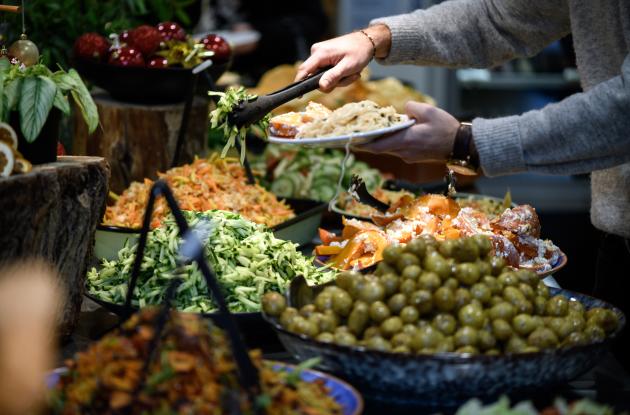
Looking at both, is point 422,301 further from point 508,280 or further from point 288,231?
point 288,231

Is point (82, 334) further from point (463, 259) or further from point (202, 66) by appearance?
point (202, 66)

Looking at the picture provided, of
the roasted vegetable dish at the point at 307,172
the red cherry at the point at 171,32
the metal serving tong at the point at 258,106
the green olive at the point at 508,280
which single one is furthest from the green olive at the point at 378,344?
the red cherry at the point at 171,32

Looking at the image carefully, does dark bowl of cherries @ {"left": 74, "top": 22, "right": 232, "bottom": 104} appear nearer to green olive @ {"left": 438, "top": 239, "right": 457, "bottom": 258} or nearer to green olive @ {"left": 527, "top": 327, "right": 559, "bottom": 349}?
green olive @ {"left": 438, "top": 239, "right": 457, "bottom": 258}

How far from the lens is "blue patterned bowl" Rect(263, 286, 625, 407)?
69.6 inches

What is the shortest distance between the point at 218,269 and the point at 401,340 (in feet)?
2.38

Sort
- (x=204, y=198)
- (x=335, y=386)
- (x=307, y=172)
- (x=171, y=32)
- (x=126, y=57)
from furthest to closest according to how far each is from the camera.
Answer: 1. (x=307, y=172)
2. (x=171, y=32)
3. (x=126, y=57)
4. (x=204, y=198)
5. (x=335, y=386)

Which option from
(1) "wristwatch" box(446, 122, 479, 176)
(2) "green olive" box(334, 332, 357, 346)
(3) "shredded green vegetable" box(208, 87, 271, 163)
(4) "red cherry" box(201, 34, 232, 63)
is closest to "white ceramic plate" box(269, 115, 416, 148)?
(1) "wristwatch" box(446, 122, 479, 176)

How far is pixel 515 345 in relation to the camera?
1.88 metres

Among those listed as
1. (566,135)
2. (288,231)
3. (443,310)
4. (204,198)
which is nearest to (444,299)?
(443,310)

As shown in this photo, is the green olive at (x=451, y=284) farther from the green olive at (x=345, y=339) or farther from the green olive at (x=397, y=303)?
the green olive at (x=345, y=339)

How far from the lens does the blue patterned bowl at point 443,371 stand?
5.80 ft

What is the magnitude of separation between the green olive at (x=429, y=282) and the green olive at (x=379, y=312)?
0.32ft

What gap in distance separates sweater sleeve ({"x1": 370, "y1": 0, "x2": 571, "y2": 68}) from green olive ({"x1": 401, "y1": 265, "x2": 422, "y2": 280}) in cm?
131

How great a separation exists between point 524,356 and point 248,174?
2130mm
